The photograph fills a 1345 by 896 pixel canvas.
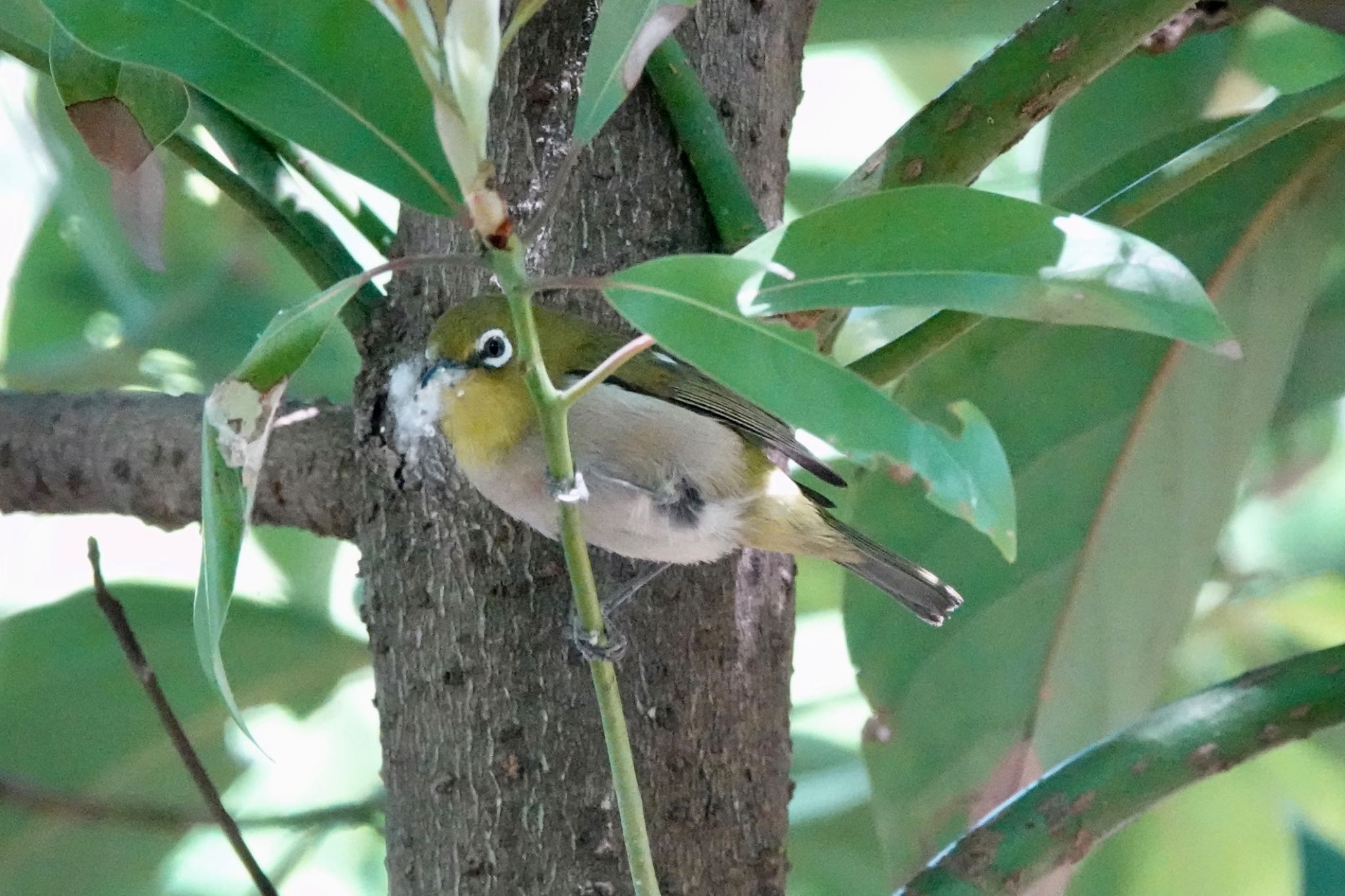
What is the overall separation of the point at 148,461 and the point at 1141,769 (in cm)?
99

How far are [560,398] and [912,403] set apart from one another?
0.89 meters

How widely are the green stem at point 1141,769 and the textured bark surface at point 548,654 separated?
7.1 inches

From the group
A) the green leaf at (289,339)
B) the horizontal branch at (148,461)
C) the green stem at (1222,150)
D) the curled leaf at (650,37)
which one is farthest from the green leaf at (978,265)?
the horizontal branch at (148,461)

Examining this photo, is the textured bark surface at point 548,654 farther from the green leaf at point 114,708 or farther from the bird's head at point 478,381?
the green leaf at point 114,708

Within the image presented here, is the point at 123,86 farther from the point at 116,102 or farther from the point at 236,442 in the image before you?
the point at 236,442

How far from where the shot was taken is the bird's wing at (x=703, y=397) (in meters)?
1.41

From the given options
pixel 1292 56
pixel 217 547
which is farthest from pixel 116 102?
pixel 1292 56

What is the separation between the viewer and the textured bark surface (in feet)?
3.57

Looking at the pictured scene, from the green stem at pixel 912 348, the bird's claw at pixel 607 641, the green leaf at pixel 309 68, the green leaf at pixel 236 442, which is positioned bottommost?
the green leaf at pixel 236 442

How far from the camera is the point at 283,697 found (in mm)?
1780

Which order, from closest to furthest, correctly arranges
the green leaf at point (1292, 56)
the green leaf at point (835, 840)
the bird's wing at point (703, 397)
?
the bird's wing at point (703, 397) < the green leaf at point (1292, 56) < the green leaf at point (835, 840)

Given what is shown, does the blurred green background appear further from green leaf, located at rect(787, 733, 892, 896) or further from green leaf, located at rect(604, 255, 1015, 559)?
green leaf, located at rect(604, 255, 1015, 559)

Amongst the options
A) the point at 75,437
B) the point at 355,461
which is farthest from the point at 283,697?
the point at 355,461

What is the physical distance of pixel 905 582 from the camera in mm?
1447
